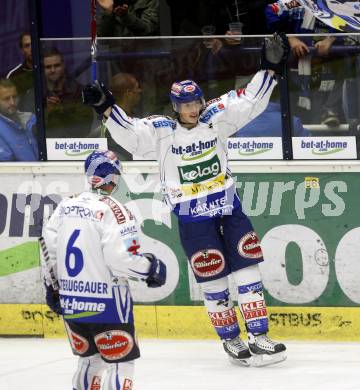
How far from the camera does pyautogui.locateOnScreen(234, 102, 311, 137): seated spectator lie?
349 inches

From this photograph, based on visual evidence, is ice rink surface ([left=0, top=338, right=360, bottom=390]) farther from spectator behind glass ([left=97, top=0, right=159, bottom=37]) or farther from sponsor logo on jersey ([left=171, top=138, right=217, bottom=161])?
spectator behind glass ([left=97, top=0, right=159, bottom=37])

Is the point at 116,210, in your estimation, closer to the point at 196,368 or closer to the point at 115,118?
the point at 115,118

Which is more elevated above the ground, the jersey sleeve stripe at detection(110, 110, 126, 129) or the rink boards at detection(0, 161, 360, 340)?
the jersey sleeve stripe at detection(110, 110, 126, 129)

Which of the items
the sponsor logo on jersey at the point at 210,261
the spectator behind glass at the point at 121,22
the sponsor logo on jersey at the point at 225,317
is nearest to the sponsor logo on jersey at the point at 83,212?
the sponsor logo on jersey at the point at 210,261

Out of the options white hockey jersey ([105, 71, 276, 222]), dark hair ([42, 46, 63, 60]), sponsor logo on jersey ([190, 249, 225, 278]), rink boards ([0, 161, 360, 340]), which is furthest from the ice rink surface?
dark hair ([42, 46, 63, 60])

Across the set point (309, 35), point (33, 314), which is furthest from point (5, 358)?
point (309, 35)

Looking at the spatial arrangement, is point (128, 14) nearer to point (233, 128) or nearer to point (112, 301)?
point (233, 128)

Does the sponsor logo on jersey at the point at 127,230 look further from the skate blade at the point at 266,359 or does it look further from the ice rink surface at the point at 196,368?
the skate blade at the point at 266,359

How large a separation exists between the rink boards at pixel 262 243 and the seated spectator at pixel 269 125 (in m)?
0.22

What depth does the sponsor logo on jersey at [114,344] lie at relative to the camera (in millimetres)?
6633

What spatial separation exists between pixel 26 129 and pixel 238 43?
1592 millimetres

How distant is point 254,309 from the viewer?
816 cm

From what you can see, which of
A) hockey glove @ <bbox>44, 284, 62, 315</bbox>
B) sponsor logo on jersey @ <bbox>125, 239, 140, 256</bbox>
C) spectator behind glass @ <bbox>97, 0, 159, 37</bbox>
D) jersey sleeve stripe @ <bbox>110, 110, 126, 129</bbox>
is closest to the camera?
sponsor logo on jersey @ <bbox>125, 239, 140, 256</bbox>

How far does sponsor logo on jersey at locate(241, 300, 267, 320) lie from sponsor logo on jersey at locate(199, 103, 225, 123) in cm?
112
